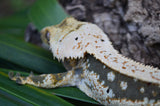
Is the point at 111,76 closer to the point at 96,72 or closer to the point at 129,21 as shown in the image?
the point at 96,72

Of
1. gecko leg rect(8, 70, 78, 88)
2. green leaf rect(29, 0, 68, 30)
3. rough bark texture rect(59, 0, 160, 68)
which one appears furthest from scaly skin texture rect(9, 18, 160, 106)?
rough bark texture rect(59, 0, 160, 68)

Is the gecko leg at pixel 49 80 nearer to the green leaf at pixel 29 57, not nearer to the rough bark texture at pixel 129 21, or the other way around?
the green leaf at pixel 29 57

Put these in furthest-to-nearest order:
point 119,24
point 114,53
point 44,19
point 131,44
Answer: point 44,19 < point 119,24 < point 131,44 < point 114,53

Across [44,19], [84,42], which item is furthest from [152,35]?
[44,19]

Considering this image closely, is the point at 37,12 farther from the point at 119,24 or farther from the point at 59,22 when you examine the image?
the point at 119,24

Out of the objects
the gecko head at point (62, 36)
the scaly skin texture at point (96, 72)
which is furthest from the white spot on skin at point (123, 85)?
the gecko head at point (62, 36)

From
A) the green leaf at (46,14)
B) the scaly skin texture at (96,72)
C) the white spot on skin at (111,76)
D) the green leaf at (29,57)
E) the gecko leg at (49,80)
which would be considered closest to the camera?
the scaly skin texture at (96,72)
